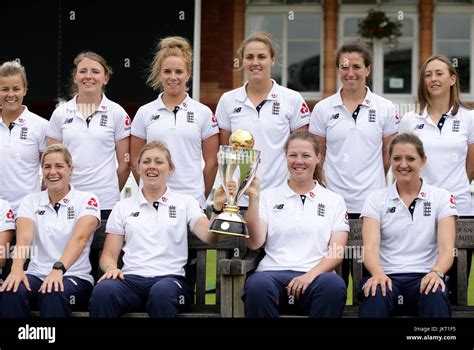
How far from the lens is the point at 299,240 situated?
17.8 feet

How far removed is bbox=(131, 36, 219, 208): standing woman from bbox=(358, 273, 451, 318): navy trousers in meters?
1.37

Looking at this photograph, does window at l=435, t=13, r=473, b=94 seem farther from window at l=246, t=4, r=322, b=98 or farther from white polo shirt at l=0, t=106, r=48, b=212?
white polo shirt at l=0, t=106, r=48, b=212

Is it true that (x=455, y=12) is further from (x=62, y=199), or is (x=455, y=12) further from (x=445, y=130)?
(x=62, y=199)

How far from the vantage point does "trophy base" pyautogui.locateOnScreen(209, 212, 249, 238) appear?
503 cm

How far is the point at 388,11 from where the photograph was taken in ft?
54.0

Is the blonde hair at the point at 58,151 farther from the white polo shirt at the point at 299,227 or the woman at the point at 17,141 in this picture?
the white polo shirt at the point at 299,227

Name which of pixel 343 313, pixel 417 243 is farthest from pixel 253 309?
pixel 417 243

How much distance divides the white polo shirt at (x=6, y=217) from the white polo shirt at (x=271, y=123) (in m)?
1.35

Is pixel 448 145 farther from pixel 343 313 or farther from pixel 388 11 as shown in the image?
pixel 388 11

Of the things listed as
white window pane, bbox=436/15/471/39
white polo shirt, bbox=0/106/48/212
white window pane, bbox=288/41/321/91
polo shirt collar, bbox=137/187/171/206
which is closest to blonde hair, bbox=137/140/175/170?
polo shirt collar, bbox=137/187/171/206

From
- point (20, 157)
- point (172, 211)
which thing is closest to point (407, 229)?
point (172, 211)

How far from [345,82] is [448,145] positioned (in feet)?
2.38

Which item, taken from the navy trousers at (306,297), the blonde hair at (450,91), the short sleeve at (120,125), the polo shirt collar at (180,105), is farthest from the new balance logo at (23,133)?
the blonde hair at (450,91)

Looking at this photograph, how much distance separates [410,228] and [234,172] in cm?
102
